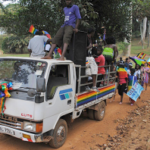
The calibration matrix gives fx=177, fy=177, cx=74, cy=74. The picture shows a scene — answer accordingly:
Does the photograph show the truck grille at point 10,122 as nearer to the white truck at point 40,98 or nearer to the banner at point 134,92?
the white truck at point 40,98

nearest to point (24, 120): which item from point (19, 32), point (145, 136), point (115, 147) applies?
point (115, 147)

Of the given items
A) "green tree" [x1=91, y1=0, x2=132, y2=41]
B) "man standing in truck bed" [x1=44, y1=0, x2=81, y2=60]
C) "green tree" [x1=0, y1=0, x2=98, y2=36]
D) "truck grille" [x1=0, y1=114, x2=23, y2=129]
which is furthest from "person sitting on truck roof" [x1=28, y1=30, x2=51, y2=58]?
"green tree" [x1=91, y1=0, x2=132, y2=41]

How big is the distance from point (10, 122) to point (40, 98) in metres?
0.83

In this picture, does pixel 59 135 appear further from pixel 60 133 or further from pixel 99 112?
pixel 99 112

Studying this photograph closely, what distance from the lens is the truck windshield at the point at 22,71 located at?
347 cm

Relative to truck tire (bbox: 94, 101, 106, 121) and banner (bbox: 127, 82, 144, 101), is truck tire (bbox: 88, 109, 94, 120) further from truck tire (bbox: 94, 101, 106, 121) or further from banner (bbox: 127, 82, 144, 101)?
Result: banner (bbox: 127, 82, 144, 101)

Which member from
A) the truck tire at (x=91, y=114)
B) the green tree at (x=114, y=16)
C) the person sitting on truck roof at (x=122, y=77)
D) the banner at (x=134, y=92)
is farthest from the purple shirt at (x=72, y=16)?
the green tree at (x=114, y=16)

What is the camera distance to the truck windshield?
3.47 m

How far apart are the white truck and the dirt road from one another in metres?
0.44

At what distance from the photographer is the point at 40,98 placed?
3102 millimetres

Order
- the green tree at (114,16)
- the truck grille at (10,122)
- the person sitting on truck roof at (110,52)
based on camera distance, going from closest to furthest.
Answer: the truck grille at (10,122) < the person sitting on truck roof at (110,52) < the green tree at (114,16)

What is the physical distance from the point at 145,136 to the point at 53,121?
255 centimetres

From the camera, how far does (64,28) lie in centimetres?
476

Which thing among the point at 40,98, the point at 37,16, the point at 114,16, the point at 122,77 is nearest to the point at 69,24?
the point at 40,98
